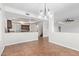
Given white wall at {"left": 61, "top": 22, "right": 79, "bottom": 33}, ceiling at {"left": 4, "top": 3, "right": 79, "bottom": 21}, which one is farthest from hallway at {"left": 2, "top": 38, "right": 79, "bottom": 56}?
ceiling at {"left": 4, "top": 3, "right": 79, "bottom": 21}

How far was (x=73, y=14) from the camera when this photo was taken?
12.2 feet

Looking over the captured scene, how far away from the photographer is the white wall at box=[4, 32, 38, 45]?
479 centimetres

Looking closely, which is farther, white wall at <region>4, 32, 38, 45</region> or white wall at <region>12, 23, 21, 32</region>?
white wall at <region>12, 23, 21, 32</region>

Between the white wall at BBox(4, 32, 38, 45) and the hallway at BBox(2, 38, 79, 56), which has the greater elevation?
the white wall at BBox(4, 32, 38, 45)

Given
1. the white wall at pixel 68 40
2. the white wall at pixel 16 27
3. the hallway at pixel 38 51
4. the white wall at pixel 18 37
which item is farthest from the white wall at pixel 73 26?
the white wall at pixel 18 37

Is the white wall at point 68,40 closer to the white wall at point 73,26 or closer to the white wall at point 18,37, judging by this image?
the white wall at point 73,26

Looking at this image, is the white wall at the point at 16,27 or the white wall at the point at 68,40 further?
the white wall at the point at 16,27

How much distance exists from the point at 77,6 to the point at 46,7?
131 centimetres

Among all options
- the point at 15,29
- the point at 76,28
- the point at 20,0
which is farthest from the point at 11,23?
the point at 76,28

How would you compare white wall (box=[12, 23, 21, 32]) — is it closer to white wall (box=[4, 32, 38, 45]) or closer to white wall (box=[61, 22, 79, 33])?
white wall (box=[4, 32, 38, 45])

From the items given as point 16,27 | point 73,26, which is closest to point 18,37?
point 16,27

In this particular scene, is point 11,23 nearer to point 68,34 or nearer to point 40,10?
point 40,10

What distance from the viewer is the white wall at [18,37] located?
479cm

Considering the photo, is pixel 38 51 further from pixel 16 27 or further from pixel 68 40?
pixel 16 27
